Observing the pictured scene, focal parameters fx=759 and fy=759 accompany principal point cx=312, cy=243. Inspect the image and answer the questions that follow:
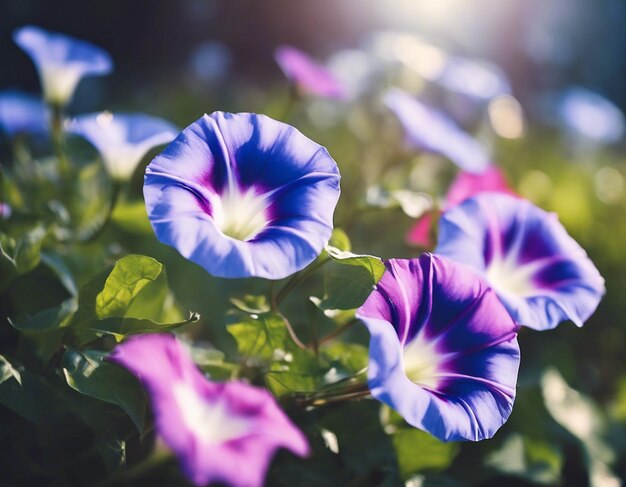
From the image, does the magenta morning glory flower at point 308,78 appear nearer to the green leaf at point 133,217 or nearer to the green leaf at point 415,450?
the green leaf at point 133,217

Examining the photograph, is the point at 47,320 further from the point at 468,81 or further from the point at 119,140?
the point at 468,81

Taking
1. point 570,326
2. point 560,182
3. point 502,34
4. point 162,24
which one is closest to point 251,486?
point 570,326

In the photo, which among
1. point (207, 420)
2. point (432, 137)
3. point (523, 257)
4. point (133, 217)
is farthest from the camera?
point (432, 137)

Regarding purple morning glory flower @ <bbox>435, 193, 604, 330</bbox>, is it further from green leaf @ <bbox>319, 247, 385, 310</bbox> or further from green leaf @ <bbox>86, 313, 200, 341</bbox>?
green leaf @ <bbox>86, 313, 200, 341</bbox>

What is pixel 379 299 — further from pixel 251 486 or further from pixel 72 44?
pixel 72 44

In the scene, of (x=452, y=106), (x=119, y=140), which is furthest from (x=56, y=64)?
(x=452, y=106)

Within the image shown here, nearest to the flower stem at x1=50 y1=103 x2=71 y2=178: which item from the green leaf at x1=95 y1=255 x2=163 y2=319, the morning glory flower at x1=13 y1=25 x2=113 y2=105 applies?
the morning glory flower at x1=13 y1=25 x2=113 y2=105
